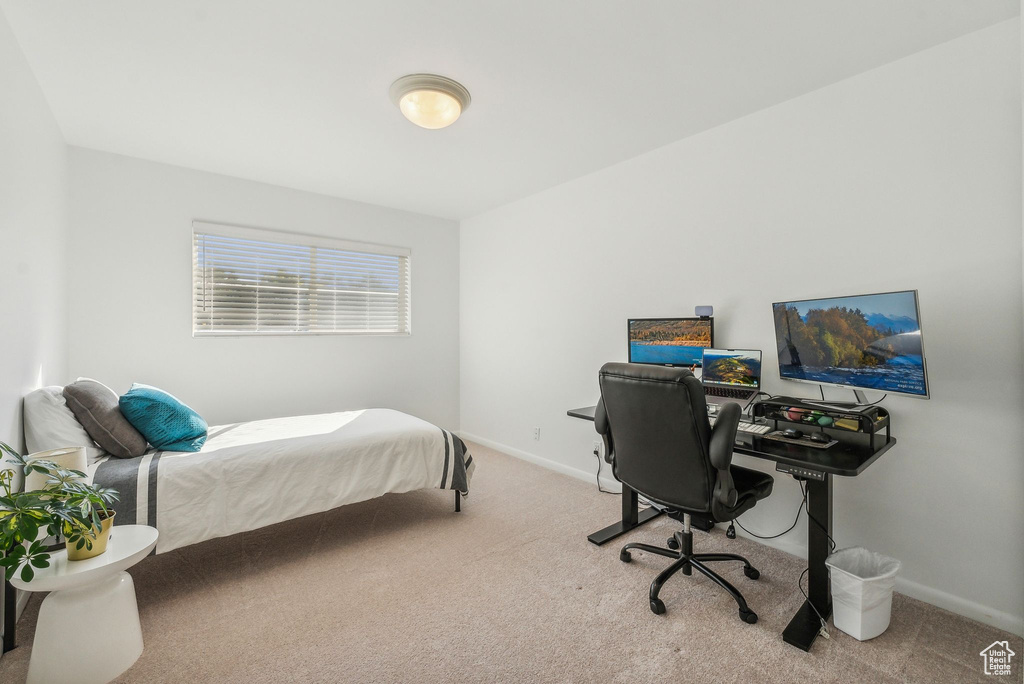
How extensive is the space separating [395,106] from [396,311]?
250 centimetres

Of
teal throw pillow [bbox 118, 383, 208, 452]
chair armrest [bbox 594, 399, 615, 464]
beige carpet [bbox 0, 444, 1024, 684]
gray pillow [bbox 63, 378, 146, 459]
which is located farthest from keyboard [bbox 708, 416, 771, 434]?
gray pillow [bbox 63, 378, 146, 459]

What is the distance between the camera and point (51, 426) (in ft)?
7.21

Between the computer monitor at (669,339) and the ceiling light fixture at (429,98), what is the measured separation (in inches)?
72.5

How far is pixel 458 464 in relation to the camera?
311 centimetres

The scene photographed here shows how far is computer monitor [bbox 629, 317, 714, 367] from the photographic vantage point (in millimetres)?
2928

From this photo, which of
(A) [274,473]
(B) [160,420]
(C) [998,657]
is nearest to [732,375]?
(C) [998,657]

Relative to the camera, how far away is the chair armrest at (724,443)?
1.87 m

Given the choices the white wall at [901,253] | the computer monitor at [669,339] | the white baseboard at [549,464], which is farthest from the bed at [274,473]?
the computer monitor at [669,339]

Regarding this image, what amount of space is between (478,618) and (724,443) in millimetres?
1309

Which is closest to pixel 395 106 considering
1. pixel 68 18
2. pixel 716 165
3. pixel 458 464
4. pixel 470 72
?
pixel 470 72

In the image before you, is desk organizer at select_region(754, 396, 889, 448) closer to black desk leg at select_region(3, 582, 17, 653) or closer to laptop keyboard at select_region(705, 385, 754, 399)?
laptop keyboard at select_region(705, 385, 754, 399)

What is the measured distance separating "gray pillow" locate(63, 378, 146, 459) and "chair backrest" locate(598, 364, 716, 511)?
2.48 metres

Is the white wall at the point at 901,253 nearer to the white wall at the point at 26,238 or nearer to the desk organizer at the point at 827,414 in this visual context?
the desk organizer at the point at 827,414

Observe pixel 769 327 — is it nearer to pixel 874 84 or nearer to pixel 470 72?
pixel 874 84
